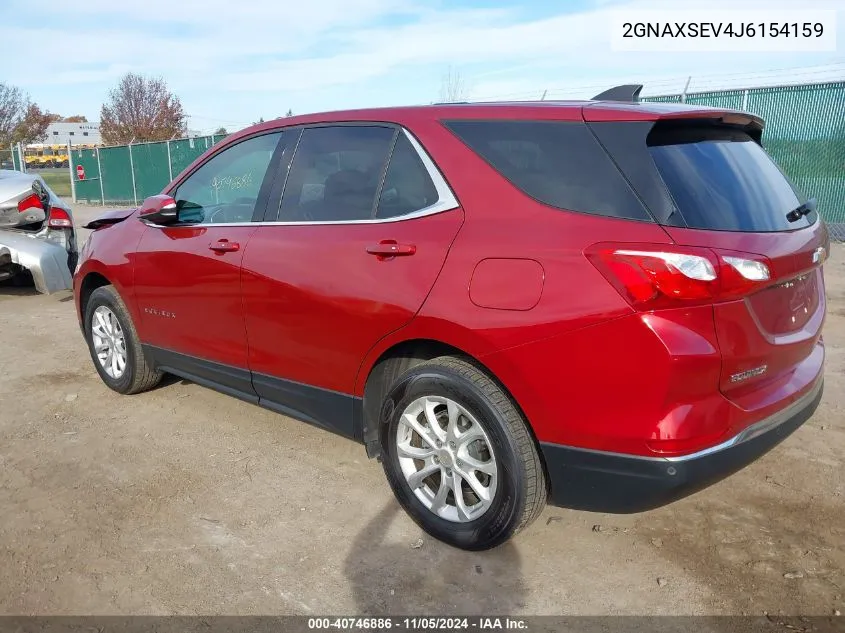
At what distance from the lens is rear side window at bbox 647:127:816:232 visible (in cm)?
248

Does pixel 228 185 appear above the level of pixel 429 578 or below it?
above

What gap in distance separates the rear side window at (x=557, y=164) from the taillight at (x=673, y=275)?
164 mm

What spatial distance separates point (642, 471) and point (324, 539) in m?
1.40

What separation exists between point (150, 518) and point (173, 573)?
499 millimetres

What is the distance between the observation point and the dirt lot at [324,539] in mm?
2668

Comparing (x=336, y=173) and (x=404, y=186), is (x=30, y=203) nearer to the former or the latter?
(x=336, y=173)

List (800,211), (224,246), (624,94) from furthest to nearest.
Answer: (224,246) → (624,94) → (800,211)

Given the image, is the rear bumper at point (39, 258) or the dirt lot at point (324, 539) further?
the rear bumper at point (39, 258)

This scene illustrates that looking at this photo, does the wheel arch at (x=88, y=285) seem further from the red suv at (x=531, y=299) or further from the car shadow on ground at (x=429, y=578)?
the car shadow on ground at (x=429, y=578)

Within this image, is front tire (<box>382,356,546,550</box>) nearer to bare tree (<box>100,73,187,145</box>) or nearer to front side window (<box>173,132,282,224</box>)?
front side window (<box>173,132,282,224</box>)

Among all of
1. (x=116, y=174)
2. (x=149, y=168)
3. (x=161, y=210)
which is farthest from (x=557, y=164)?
(x=116, y=174)

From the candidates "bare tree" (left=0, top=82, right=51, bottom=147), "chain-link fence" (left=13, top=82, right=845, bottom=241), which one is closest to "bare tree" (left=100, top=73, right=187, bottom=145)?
"bare tree" (left=0, top=82, right=51, bottom=147)

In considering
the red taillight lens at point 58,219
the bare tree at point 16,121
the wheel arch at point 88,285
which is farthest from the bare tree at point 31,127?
the wheel arch at point 88,285

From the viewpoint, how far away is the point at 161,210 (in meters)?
4.11
